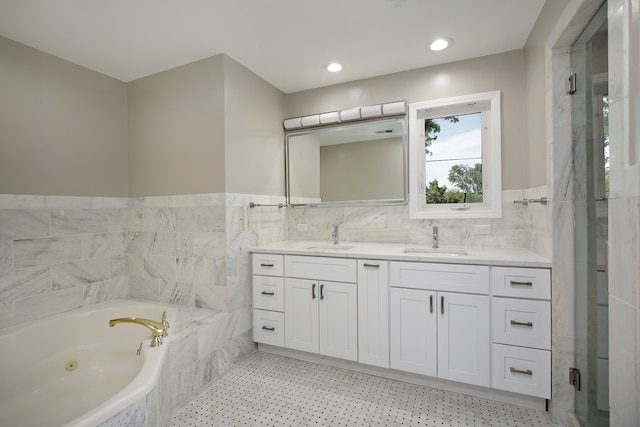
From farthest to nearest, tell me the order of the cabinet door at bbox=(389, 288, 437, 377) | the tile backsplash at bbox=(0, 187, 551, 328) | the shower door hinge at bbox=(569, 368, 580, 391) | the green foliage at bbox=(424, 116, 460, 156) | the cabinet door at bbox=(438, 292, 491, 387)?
the green foliage at bbox=(424, 116, 460, 156), the tile backsplash at bbox=(0, 187, 551, 328), the cabinet door at bbox=(389, 288, 437, 377), the cabinet door at bbox=(438, 292, 491, 387), the shower door hinge at bbox=(569, 368, 580, 391)

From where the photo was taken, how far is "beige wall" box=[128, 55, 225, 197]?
2.32m

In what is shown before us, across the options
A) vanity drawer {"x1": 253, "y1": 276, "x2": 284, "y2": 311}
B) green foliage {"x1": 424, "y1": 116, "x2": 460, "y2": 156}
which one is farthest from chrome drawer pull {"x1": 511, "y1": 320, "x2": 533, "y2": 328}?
vanity drawer {"x1": 253, "y1": 276, "x2": 284, "y2": 311}

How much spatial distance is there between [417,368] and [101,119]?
3273 mm

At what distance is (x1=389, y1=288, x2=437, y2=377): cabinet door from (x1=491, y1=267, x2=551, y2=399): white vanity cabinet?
14.4 inches

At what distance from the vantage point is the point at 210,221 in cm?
234

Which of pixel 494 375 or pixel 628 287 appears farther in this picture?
pixel 494 375

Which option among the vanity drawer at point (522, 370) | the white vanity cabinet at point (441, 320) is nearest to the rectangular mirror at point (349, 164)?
the white vanity cabinet at point (441, 320)

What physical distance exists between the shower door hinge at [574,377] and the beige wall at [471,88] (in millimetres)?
1251

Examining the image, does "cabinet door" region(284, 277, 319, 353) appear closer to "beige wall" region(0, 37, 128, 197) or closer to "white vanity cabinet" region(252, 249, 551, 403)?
"white vanity cabinet" region(252, 249, 551, 403)

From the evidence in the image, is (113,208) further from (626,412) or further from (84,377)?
(626,412)

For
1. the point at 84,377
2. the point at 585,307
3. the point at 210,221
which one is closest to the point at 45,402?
the point at 84,377

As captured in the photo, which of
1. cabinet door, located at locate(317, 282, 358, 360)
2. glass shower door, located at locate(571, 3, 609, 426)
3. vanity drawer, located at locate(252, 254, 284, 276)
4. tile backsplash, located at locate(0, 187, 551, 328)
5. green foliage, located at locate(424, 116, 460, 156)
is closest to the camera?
glass shower door, located at locate(571, 3, 609, 426)

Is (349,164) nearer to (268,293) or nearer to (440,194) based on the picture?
Answer: (440,194)

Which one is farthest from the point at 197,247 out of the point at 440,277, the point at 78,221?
the point at 440,277
